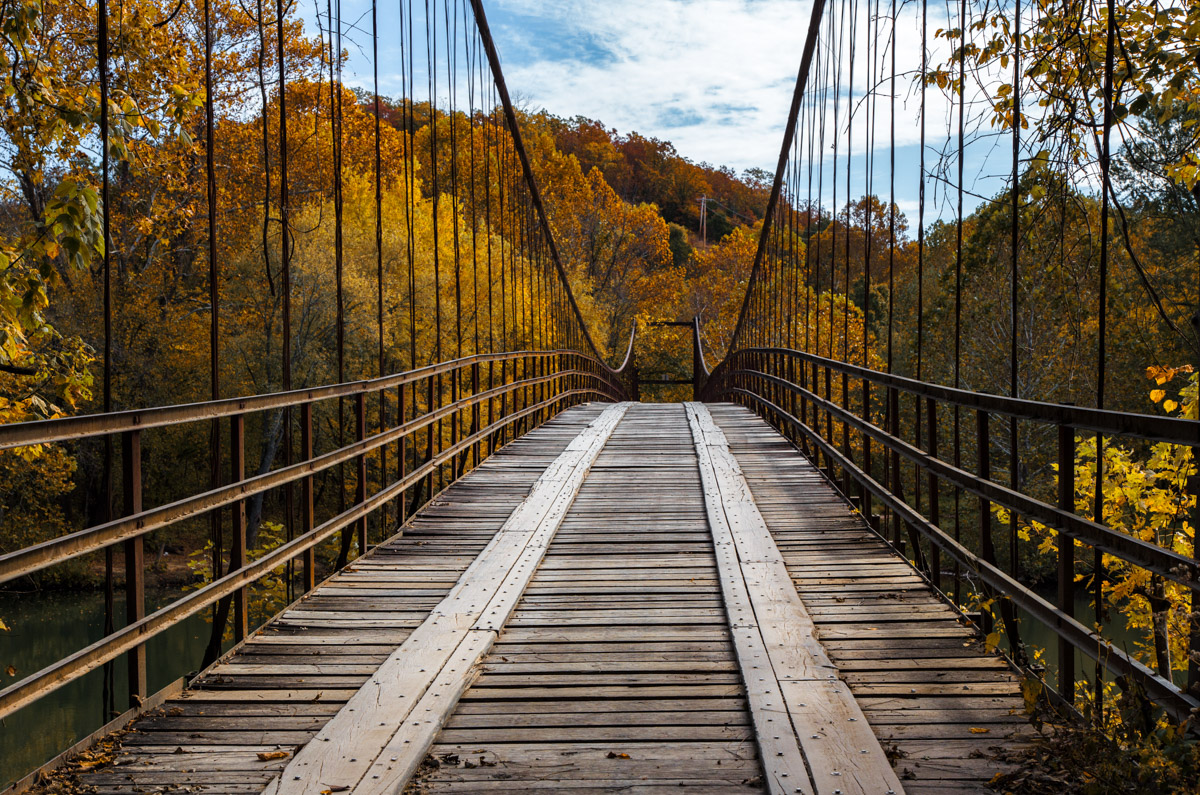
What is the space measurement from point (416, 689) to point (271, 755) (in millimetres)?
579

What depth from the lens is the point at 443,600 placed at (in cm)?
430

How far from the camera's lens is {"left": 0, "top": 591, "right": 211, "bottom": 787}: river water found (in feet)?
54.0

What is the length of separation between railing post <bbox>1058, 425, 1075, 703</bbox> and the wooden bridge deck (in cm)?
18

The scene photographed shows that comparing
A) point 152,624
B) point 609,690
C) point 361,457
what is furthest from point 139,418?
point 361,457

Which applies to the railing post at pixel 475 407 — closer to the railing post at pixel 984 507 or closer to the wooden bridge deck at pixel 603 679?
the wooden bridge deck at pixel 603 679

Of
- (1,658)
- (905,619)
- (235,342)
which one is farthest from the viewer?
(235,342)

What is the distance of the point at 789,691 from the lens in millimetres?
3049

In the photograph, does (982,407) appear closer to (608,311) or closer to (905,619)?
(905,619)

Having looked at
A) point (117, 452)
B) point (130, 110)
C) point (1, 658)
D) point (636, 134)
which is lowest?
point (1, 658)

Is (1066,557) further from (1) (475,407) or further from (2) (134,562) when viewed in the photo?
(1) (475,407)

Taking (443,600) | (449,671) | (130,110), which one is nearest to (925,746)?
(449,671)

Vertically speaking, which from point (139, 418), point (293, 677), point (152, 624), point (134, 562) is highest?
point (139, 418)

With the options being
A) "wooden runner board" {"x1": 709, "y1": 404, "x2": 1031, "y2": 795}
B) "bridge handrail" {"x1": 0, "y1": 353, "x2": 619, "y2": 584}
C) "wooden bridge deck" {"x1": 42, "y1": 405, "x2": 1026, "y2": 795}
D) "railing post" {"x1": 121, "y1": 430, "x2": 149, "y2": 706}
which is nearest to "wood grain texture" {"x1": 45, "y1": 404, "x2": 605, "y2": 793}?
"wooden bridge deck" {"x1": 42, "y1": 405, "x2": 1026, "y2": 795}

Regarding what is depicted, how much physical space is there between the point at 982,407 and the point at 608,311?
41557mm
